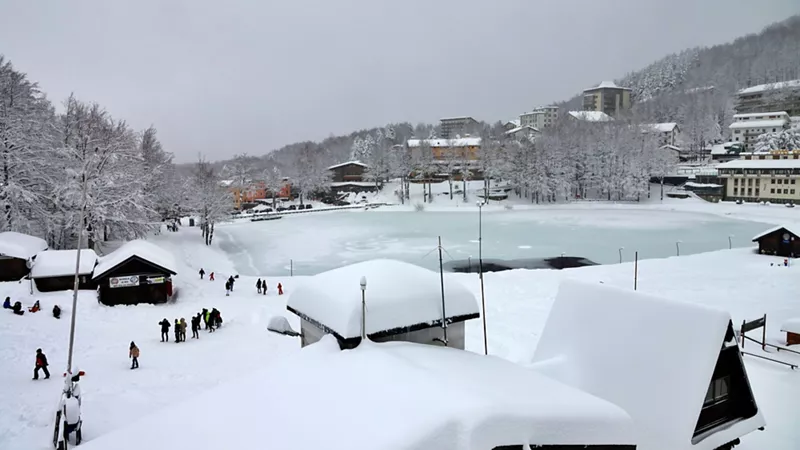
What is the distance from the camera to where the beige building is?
6381cm

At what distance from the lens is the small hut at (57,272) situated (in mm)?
22062

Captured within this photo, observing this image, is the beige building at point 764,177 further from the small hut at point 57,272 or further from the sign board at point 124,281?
the small hut at point 57,272

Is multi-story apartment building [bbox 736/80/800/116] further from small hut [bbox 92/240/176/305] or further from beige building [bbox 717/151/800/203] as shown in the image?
small hut [bbox 92/240/176/305]

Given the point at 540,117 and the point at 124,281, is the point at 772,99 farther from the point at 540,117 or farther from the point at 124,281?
the point at 124,281

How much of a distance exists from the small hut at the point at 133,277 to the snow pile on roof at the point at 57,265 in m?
0.73

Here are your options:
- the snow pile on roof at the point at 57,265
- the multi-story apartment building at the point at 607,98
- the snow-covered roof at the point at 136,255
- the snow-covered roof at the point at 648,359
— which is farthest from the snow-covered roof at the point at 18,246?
the multi-story apartment building at the point at 607,98

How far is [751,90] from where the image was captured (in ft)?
346

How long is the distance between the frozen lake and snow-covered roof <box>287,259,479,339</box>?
22.6 meters

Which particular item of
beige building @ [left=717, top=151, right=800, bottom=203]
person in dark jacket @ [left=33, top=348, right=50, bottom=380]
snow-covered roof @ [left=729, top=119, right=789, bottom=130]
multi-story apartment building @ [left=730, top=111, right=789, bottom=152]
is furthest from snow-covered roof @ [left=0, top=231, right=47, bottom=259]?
snow-covered roof @ [left=729, top=119, right=789, bottom=130]

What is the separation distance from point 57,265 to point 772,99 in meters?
125

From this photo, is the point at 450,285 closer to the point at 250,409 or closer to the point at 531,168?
the point at 250,409

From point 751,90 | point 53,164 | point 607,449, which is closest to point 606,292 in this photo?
point 607,449

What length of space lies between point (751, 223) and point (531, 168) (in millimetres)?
31419

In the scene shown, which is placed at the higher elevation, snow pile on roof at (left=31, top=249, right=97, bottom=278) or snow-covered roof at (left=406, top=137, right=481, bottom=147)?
snow-covered roof at (left=406, top=137, right=481, bottom=147)
